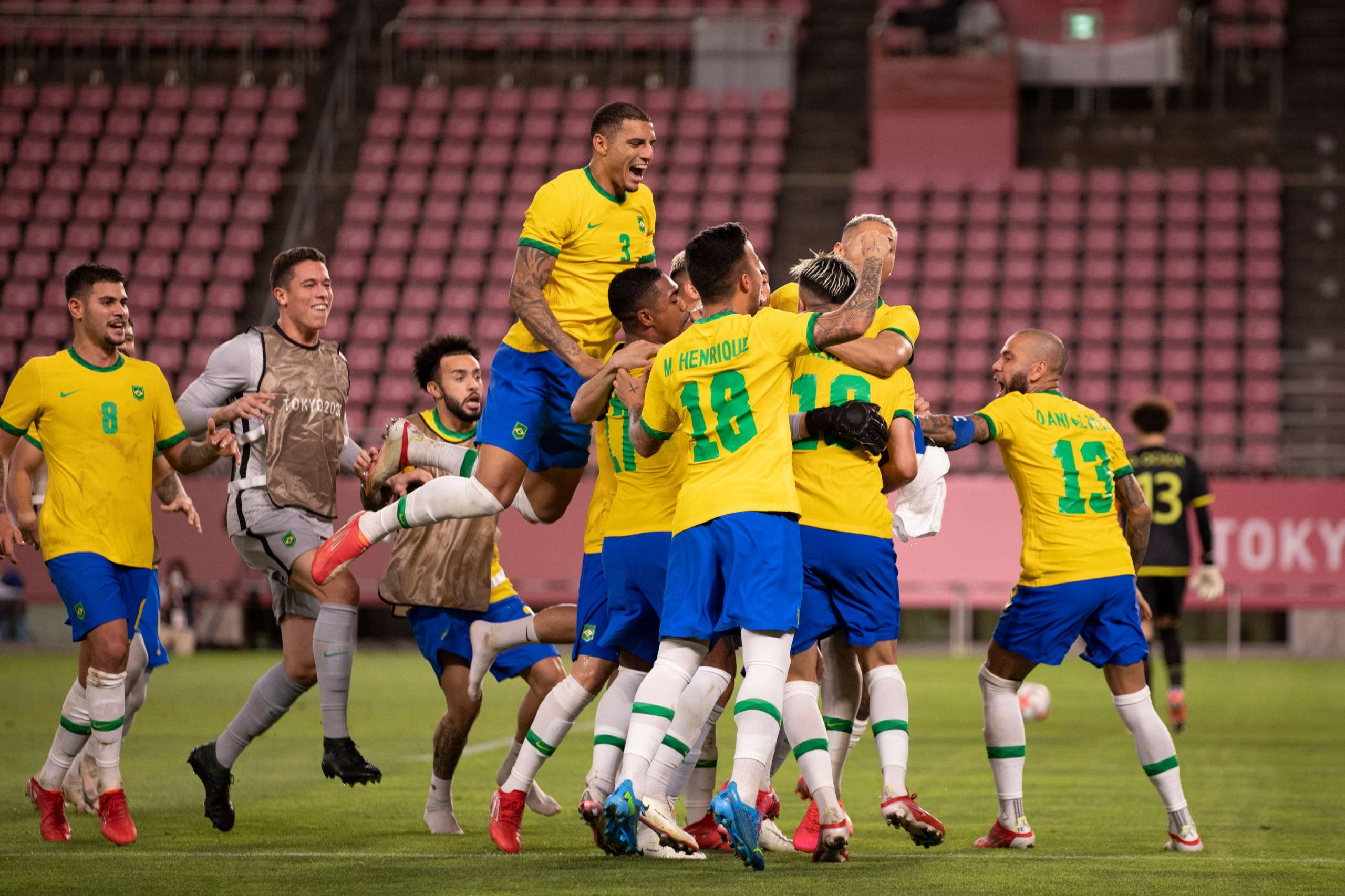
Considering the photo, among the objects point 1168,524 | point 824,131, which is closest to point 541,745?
point 1168,524

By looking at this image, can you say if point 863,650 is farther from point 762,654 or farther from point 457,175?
point 457,175

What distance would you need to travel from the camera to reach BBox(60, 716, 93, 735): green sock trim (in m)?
6.59

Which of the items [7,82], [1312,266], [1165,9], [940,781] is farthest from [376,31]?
[940,781]

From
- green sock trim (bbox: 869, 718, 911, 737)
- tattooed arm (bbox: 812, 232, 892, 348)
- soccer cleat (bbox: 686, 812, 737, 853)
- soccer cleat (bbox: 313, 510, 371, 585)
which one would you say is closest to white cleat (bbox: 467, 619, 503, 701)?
soccer cleat (bbox: 313, 510, 371, 585)

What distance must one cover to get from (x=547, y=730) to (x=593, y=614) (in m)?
0.51

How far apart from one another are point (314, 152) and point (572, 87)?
421cm

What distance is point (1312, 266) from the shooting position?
23.3 metres

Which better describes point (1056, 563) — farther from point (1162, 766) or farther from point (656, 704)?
point (656, 704)

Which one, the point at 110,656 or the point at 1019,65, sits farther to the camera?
the point at 1019,65

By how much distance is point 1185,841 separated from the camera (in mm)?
6152

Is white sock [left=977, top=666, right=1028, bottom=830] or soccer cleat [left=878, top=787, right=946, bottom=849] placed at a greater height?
white sock [left=977, top=666, right=1028, bottom=830]

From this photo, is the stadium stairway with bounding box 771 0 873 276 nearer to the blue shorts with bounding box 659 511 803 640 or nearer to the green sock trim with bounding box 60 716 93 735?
the green sock trim with bounding box 60 716 93 735

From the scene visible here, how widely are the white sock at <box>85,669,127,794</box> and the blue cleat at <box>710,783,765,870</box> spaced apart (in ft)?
8.30

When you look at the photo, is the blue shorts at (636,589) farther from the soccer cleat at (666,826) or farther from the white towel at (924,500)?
the white towel at (924,500)
